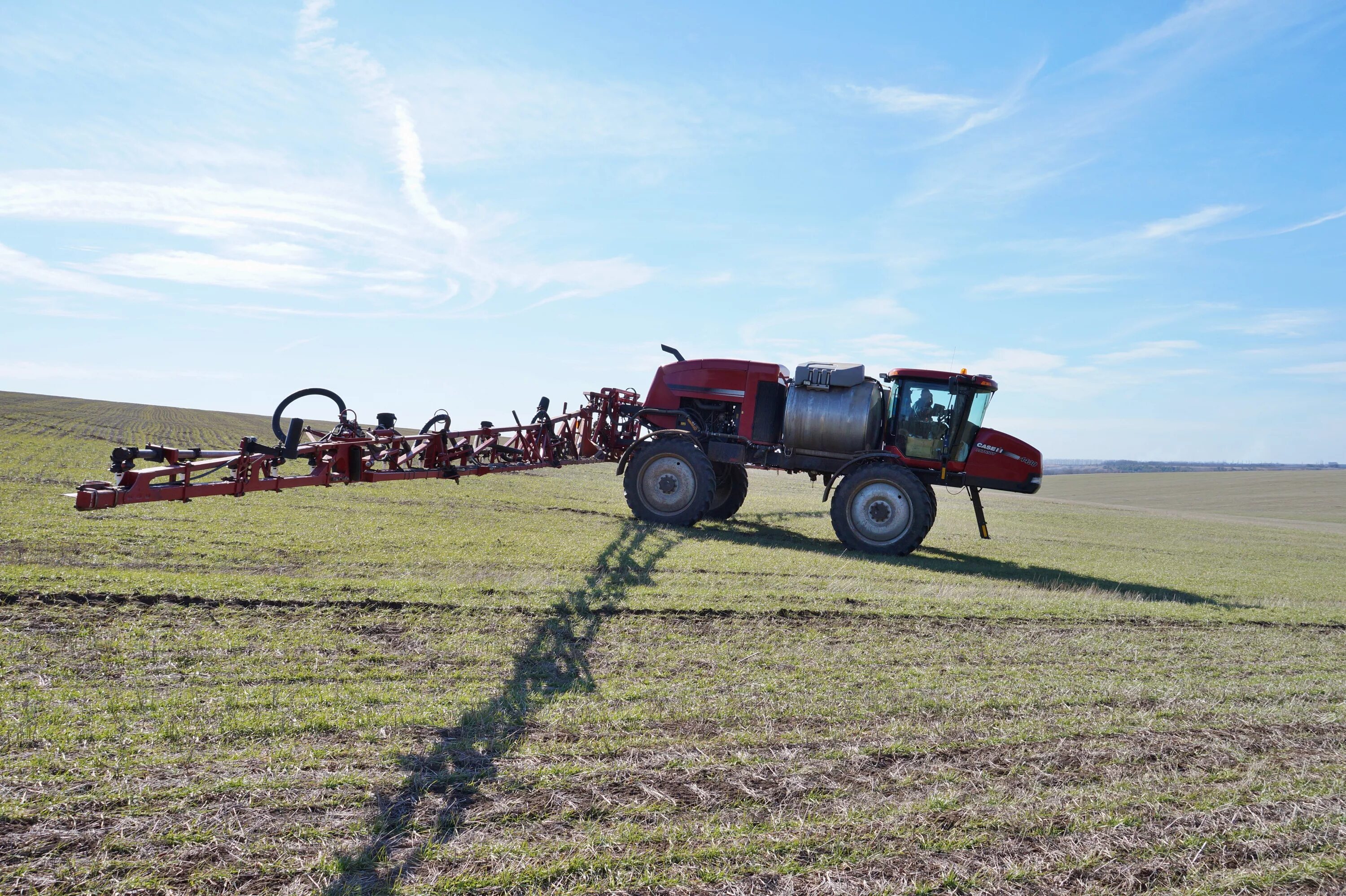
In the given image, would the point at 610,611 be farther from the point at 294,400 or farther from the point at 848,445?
the point at 848,445

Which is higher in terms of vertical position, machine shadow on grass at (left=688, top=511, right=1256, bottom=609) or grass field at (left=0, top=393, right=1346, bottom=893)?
machine shadow on grass at (left=688, top=511, right=1256, bottom=609)

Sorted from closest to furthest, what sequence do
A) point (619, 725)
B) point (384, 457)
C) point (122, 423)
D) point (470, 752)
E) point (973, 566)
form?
point (470, 752) < point (619, 725) < point (384, 457) < point (973, 566) < point (122, 423)

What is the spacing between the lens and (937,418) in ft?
50.4

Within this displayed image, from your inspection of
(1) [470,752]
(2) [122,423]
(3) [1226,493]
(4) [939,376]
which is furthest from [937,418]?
(3) [1226,493]

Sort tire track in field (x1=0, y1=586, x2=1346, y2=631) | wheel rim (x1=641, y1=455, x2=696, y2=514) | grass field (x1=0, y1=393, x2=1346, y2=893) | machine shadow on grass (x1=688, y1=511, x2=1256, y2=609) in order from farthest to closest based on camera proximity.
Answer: wheel rim (x1=641, y1=455, x2=696, y2=514), machine shadow on grass (x1=688, y1=511, x2=1256, y2=609), tire track in field (x1=0, y1=586, x2=1346, y2=631), grass field (x1=0, y1=393, x2=1346, y2=893)

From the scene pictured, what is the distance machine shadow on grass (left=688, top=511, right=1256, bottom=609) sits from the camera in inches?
514

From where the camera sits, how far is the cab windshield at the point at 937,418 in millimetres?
15250

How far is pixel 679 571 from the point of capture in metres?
11.8

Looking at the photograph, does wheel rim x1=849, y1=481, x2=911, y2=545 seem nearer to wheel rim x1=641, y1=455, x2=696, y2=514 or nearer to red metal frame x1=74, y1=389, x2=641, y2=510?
wheel rim x1=641, y1=455, x2=696, y2=514

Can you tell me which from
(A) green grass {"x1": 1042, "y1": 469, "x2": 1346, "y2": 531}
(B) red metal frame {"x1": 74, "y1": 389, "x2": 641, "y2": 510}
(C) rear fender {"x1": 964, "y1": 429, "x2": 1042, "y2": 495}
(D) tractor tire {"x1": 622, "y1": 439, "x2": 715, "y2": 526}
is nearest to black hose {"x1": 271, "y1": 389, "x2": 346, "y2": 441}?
(B) red metal frame {"x1": 74, "y1": 389, "x2": 641, "y2": 510}

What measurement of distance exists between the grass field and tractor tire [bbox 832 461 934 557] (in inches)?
95.1

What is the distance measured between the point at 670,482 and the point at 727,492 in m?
2.26

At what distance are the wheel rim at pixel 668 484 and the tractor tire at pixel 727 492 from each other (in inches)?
71.3

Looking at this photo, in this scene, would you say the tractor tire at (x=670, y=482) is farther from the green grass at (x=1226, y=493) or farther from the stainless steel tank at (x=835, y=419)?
the green grass at (x=1226, y=493)
